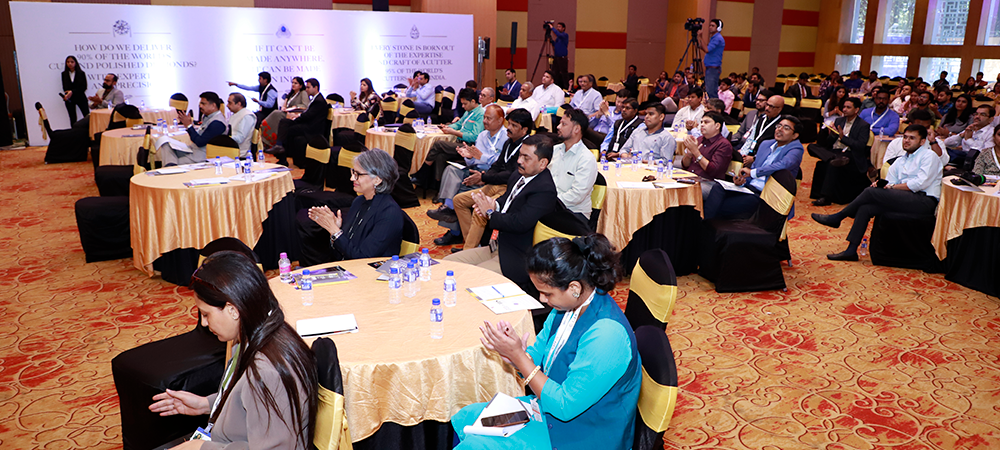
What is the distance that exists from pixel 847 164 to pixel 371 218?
6.43 metres

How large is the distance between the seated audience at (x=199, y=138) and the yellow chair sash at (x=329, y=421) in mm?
5662

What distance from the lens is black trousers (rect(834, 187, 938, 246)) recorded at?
5.73m

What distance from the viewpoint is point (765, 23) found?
2208 centimetres

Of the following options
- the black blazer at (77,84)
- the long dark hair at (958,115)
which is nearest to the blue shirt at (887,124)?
the long dark hair at (958,115)

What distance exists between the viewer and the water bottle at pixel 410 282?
9.70 ft

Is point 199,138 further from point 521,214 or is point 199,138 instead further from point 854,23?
point 854,23

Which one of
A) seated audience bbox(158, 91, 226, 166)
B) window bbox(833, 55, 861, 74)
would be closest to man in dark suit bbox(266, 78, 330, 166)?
seated audience bbox(158, 91, 226, 166)

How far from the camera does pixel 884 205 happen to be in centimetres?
586

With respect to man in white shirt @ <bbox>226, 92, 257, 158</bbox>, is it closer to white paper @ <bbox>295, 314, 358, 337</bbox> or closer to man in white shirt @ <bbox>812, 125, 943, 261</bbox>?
white paper @ <bbox>295, 314, 358, 337</bbox>

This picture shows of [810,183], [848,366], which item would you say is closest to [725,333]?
[848,366]

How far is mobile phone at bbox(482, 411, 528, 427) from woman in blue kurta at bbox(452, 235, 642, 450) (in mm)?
61

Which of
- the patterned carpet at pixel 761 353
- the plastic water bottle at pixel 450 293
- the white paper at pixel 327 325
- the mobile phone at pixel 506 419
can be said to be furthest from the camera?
the patterned carpet at pixel 761 353

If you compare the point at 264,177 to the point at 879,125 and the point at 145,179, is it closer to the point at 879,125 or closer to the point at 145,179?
the point at 145,179

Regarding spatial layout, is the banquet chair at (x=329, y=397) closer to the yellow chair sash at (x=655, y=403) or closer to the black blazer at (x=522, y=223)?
the yellow chair sash at (x=655, y=403)
